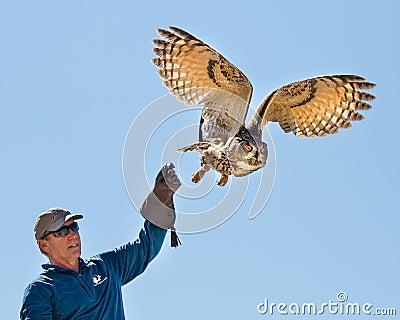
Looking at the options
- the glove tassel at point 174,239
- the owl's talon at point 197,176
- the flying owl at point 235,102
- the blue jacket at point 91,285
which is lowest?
the blue jacket at point 91,285

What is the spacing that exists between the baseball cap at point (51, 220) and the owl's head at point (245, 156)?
2798 millimetres

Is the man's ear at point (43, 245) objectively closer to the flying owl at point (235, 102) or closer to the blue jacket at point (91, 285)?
the blue jacket at point (91, 285)

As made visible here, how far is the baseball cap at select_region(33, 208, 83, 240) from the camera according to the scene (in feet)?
16.5

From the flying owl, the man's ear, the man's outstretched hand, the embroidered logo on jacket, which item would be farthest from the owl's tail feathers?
the man's ear

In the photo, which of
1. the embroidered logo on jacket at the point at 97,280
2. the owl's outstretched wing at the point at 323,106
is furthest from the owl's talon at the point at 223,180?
the embroidered logo on jacket at the point at 97,280

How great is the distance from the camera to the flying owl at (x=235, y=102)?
765cm

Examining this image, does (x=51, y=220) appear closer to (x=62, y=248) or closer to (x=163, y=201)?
(x=62, y=248)

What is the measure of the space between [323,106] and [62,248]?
512cm

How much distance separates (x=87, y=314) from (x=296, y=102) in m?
4.87

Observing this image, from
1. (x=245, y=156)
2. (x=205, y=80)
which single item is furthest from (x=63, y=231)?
(x=205, y=80)

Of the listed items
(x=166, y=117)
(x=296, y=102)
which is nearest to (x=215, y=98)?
(x=296, y=102)

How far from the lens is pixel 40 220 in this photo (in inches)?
198

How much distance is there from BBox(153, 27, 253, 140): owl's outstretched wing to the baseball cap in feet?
10.8

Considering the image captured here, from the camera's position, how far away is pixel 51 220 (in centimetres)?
502
